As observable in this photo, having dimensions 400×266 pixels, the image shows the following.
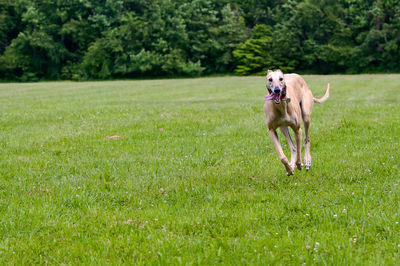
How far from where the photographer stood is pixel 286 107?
5.82m

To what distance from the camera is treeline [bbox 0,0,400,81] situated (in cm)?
5691

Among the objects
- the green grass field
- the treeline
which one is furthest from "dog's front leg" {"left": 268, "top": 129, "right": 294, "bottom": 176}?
the treeline

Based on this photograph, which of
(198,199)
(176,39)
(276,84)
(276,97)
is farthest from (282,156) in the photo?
(176,39)

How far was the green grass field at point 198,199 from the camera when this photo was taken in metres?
3.76

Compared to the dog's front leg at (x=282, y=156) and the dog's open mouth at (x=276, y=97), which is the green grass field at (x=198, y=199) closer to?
the dog's front leg at (x=282, y=156)

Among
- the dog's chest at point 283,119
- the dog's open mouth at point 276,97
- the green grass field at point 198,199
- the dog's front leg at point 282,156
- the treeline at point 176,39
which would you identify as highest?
the treeline at point 176,39

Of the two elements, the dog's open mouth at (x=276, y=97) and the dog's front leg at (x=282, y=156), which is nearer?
the dog's open mouth at (x=276, y=97)

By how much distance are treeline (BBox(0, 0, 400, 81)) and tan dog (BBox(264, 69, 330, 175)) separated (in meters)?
51.8

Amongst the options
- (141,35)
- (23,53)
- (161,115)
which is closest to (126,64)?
(141,35)

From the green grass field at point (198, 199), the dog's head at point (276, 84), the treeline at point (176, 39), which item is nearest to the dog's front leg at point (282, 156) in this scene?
the green grass field at point (198, 199)

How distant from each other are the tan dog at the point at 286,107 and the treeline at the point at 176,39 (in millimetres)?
51761

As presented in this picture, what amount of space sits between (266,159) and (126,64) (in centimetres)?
5434

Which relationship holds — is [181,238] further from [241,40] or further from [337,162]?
[241,40]

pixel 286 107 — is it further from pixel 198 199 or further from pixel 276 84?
pixel 198 199
